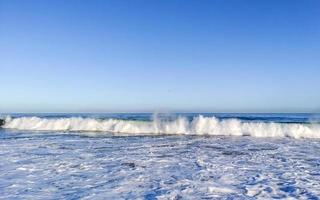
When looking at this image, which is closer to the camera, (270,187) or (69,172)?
(270,187)

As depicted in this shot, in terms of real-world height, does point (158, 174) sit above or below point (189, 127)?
below

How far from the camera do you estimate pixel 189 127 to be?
82.3ft

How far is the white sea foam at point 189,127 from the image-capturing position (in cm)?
2202

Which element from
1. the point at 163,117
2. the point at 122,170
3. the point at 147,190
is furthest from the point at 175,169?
the point at 163,117

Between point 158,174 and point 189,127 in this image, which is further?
point 189,127

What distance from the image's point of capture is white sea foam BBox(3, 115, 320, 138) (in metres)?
22.0

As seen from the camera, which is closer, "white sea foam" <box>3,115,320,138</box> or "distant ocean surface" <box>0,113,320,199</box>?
"distant ocean surface" <box>0,113,320,199</box>

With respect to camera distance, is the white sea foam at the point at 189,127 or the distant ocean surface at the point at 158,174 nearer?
the distant ocean surface at the point at 158,174

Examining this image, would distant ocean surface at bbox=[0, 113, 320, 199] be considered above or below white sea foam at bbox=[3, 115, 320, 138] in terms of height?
below

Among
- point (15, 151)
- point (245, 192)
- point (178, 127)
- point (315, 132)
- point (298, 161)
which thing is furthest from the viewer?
point (178, 127)

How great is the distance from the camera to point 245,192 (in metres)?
6.80

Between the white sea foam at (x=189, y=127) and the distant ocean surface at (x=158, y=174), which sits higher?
the white sea foam at (x=189, y=127)

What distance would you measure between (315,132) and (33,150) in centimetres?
1609

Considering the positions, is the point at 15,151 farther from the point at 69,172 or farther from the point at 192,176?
the point at 192,176
